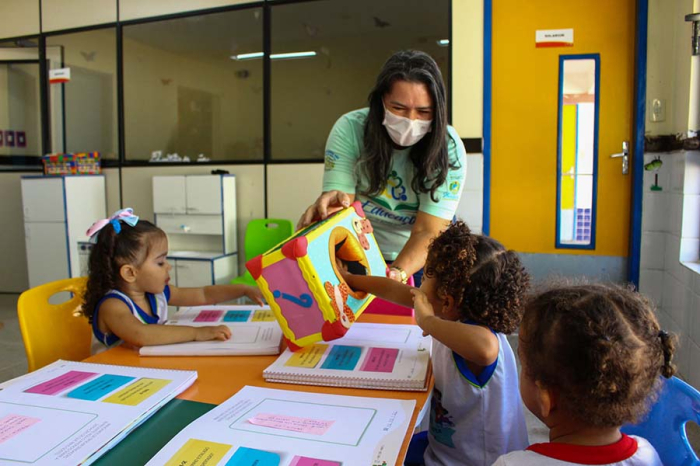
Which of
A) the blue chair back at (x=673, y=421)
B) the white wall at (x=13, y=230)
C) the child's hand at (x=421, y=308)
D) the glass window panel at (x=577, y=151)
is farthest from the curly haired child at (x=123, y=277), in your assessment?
the white wall at (x=13, y=230)

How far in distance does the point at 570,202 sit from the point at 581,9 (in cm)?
130

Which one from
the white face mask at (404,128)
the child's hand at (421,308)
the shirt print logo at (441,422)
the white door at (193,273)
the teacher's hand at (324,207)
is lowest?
the white door at (193,273)

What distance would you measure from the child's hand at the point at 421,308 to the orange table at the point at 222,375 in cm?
12

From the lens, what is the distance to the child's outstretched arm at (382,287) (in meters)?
1.21

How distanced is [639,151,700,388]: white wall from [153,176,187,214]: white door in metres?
3.46

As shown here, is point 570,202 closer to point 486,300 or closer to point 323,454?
point 486,300

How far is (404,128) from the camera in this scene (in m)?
1.57

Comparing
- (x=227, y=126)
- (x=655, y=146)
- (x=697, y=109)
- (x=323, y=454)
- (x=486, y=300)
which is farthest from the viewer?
(x=227, y=126)

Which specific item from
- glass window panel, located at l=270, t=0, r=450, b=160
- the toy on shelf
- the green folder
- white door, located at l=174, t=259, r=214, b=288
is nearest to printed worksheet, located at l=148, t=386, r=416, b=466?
the green folder

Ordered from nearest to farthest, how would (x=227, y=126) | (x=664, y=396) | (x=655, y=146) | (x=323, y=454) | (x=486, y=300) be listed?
(x=323, y=454) → (x=664, y=396) → (x=486, y=300) → (x=655, y=146) → (x=227, y=126)

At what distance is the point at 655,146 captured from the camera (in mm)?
3209

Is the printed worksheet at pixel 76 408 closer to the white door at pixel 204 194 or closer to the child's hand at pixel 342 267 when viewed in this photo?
the child's hand at pixel 342 267

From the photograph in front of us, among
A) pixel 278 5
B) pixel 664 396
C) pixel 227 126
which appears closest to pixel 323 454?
pixel 664 396

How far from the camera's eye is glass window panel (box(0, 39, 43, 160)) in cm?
505
